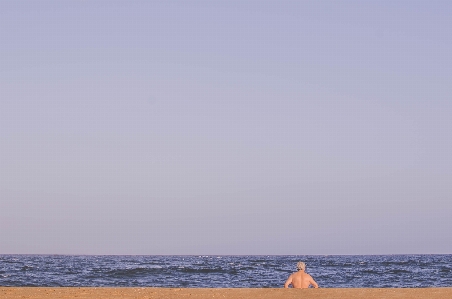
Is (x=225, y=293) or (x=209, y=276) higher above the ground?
(x=209, y=276)

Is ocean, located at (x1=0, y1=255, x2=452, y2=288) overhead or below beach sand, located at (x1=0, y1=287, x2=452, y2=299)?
overhead

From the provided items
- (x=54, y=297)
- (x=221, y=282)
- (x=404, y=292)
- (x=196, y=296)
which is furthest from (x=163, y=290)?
(x=221, y=282)

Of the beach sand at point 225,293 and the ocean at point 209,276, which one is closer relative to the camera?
the beach sand at point 225,293

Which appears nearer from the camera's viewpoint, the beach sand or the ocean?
the beach sand

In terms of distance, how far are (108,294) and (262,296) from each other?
274 centimetres

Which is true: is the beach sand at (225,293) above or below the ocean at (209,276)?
below

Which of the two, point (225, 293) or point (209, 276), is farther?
point (209, 276)

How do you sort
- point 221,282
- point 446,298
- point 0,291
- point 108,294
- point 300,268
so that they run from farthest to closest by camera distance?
1. point 221,282
2. point 300,268
3. point 0,291
4. point 108,294
5. point 446,298

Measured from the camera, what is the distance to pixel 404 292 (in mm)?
12180

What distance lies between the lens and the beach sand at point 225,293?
1157 cm

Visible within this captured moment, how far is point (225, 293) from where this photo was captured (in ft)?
Answer: 39.9

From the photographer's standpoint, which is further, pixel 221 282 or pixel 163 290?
pixel 221 282

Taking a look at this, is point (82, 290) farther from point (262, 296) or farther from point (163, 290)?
point (262, 296)

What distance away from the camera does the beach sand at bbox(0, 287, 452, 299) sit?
455 inches
